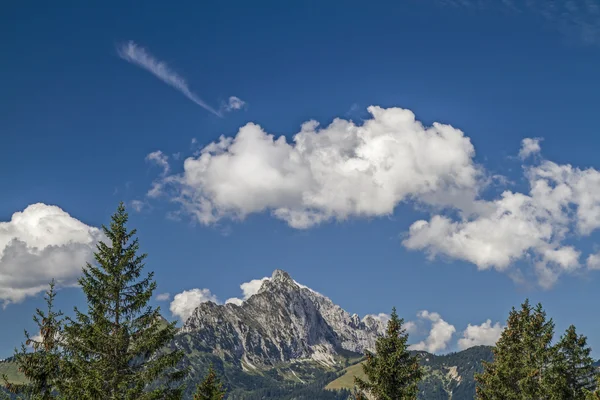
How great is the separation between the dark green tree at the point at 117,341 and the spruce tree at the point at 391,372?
13604mm

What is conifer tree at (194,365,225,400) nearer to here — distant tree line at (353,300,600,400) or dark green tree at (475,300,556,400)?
distant tree line at (353,300,600,400)

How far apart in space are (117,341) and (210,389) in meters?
19.2

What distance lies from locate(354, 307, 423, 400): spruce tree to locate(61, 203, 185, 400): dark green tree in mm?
13604

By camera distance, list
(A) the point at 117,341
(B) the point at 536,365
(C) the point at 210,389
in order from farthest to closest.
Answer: (C) the point at 210,389, (B) the point at 536,365, (A) the point at 117,341

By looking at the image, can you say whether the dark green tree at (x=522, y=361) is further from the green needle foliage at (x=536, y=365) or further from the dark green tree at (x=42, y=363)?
the dark green tree at (x=42, y=363)

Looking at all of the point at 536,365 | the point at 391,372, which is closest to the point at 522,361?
the point at 536,365

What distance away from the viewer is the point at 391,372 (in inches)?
1544

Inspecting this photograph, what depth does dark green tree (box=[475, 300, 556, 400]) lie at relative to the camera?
4241 cm

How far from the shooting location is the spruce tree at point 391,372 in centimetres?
3912

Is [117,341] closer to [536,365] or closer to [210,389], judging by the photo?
[210,389]

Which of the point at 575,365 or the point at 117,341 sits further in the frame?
A: the point at 575,365

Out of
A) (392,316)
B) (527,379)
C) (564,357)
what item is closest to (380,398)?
(392,316)

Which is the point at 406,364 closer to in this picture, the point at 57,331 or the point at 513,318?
the point at 513,318

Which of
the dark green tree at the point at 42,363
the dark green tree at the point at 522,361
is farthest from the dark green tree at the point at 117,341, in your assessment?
the dark green tree at the point at 522,361
